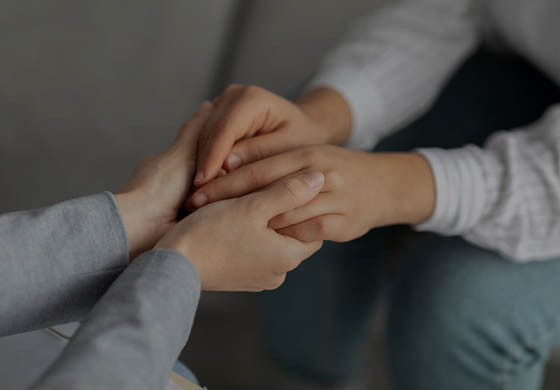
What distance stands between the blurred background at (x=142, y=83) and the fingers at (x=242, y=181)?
1.22 feet

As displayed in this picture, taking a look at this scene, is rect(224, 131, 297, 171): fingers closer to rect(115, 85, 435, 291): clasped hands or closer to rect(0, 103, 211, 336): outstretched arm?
rect(115, 85, 435, 291): clasped hands

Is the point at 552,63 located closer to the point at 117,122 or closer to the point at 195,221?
the point at 195,221

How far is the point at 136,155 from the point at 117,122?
0.06 metres

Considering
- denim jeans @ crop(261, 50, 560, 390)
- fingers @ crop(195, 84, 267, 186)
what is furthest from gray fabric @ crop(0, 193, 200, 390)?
denim jeans @ crop(261, 50, 560, 390)

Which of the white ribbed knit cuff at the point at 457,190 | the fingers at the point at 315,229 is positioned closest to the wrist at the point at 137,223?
the fingers at the point at 315,229

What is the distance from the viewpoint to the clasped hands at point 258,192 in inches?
18.3

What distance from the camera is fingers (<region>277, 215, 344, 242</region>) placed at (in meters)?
0.49

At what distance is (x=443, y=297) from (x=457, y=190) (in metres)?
0.12

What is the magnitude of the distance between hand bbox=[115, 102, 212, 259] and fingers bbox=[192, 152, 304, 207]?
28 millimetres

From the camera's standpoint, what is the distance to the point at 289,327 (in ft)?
2.89

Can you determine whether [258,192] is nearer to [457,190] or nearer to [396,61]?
[457,190]

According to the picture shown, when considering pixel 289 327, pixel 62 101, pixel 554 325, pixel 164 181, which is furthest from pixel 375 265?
pixel 62 101

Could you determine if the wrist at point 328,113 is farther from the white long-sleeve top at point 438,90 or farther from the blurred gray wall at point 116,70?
the blurred gray wall at point 116,70

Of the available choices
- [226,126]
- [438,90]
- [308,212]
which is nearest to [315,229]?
[308,212]
